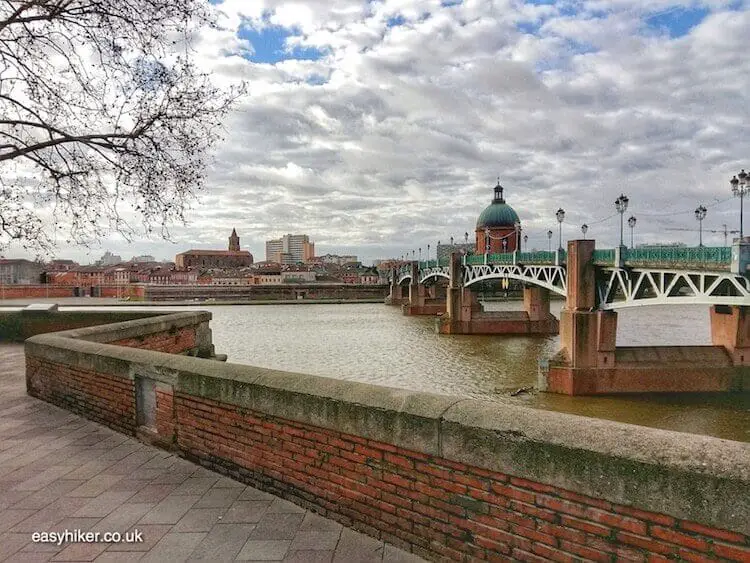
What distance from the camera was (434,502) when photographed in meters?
3.42

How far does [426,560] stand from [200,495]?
7.09 ft

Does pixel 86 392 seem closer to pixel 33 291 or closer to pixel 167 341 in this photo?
pixel 167 341

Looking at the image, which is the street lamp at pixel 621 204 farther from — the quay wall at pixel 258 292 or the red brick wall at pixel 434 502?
the quay wall at pixel 258 292

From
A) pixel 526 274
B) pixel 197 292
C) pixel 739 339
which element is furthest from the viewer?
pixel 197 292

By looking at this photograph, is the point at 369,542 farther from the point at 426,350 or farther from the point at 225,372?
the point at 426,350

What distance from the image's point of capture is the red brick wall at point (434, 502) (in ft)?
8.64

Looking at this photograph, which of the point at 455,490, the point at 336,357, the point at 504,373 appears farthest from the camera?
the point at 336,357

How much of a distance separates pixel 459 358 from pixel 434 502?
29147 millimetres

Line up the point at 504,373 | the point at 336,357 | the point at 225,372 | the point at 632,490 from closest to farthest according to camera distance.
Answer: the point at 632,490
the point at 225,372
the point at 504,373
the point at 336,357

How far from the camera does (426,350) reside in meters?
35.5

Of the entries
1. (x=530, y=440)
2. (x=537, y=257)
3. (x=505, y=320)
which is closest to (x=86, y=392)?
(x=530, y=440)

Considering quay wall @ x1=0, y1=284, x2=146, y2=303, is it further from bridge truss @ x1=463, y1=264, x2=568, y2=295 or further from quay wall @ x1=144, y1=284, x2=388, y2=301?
bridge truss @ x1=463, y1=264, x2=568, y2=295

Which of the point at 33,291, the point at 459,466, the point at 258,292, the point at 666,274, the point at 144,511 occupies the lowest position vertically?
the point at 258,292

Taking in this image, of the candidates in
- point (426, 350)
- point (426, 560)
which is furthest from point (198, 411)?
point (426, 350)
